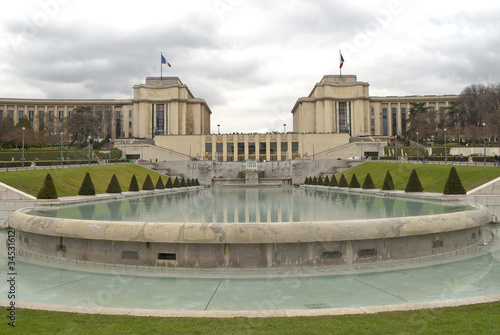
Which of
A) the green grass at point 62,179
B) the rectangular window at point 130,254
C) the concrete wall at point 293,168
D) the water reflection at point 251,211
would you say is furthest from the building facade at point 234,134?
the rectangular window at point 130,254

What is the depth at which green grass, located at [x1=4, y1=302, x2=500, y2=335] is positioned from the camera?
5461 mm

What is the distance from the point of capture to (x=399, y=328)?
5.54 meters

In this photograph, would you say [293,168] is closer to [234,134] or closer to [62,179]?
[234,134]

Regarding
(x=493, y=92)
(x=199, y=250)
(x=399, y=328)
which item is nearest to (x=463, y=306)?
(x=399, y=328)

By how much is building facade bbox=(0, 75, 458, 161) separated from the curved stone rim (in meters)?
75.6

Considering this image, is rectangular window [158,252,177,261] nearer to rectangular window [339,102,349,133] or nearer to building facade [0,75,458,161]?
building facade [0,75,458,161]

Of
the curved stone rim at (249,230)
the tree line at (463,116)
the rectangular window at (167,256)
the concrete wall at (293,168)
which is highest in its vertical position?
the tree line at (463,116)

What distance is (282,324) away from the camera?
5.77m

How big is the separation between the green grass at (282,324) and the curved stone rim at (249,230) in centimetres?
390

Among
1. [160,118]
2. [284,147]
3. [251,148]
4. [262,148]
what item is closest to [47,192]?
[251,148]

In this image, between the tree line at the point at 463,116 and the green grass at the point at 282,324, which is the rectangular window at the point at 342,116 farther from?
the green grass at the point at 282,324

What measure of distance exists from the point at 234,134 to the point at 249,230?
8814 centimetres

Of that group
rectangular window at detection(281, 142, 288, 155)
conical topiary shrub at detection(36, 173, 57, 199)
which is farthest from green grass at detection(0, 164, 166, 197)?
rectangular window at detection(281, 142, 288, 155)

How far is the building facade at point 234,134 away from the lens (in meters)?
96.1
